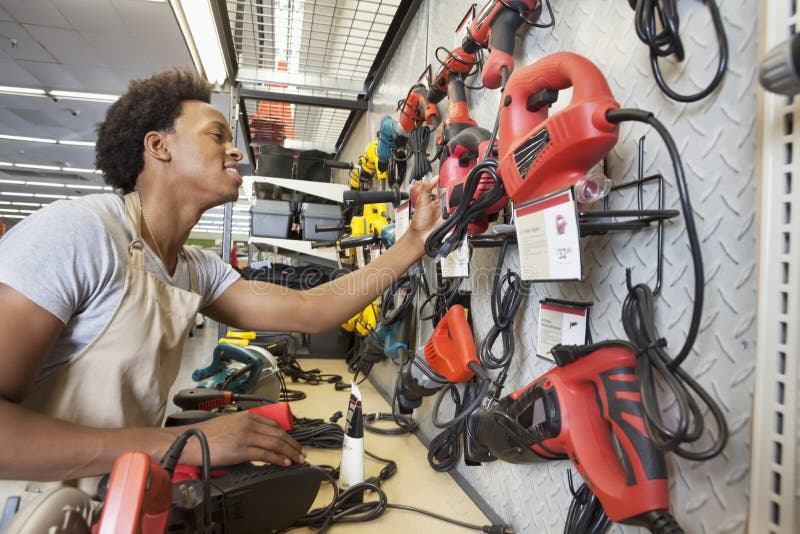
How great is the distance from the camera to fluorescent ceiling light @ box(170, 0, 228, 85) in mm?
1419

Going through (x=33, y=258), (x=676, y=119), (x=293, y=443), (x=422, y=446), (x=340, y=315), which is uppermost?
(x=676, y=119)

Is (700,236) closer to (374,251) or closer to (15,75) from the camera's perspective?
(374,251)

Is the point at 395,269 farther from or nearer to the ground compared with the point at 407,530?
farther from the ground

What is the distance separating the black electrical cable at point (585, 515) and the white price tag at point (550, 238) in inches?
11.1

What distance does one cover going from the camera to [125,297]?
2.07ft

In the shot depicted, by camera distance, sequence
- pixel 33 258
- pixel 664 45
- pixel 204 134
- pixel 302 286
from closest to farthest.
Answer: pixel 664 45 < pixel 33 258 < pixel 204 134 < pixel 302 286

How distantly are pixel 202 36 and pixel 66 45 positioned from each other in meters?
2.83

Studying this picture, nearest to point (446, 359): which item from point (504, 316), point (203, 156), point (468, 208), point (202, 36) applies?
point (504, 316)

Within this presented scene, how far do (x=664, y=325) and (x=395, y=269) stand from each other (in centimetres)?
55

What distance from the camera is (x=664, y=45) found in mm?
431

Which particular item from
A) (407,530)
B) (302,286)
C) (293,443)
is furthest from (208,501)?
(302,286)

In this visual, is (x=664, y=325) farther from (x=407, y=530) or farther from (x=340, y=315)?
(x=340, y=315)

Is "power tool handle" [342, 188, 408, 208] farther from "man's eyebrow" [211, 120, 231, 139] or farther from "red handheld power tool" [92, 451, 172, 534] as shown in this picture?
"red handheld power tool" [92, 451, 172, 534]

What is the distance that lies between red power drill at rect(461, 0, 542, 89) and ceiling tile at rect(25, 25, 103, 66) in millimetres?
3953
